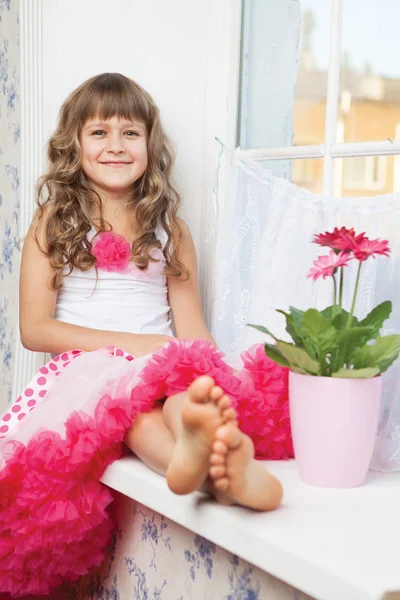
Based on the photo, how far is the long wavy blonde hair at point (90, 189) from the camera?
71.6 inches

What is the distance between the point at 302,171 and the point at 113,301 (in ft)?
1.70

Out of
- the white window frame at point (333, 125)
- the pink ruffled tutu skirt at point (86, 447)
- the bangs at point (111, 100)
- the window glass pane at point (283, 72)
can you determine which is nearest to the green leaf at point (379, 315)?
the pink ruffled tutu skirt at point (86, 447)

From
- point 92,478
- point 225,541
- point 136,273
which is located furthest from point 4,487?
point 136,273

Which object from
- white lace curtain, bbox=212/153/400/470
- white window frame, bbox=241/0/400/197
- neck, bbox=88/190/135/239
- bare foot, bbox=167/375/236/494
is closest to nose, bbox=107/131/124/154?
neck, bbox=88/190/135/239

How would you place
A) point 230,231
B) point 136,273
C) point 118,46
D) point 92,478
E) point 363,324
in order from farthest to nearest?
point 118,46, point 136,273, point 230,231, point 92,478, point 363,324

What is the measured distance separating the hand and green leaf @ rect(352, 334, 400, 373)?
0.50 meters

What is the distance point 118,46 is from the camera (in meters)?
2.02

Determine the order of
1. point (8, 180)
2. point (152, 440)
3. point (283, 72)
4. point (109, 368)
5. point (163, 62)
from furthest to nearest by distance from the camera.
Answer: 1. point (8, 180)
2. point (163, 62)
3. point (283, 72)
4. point (109, 368)
5. point (152, 440)

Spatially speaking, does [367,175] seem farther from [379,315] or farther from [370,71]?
[379,315]

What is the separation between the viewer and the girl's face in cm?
186

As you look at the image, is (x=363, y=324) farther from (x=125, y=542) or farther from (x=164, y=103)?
(x=164, y=103)

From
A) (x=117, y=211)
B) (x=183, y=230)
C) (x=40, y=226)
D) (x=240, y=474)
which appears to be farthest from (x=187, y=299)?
(x=240, y=474)

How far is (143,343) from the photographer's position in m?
1.63

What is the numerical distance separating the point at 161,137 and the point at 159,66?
Result: 0.22m
